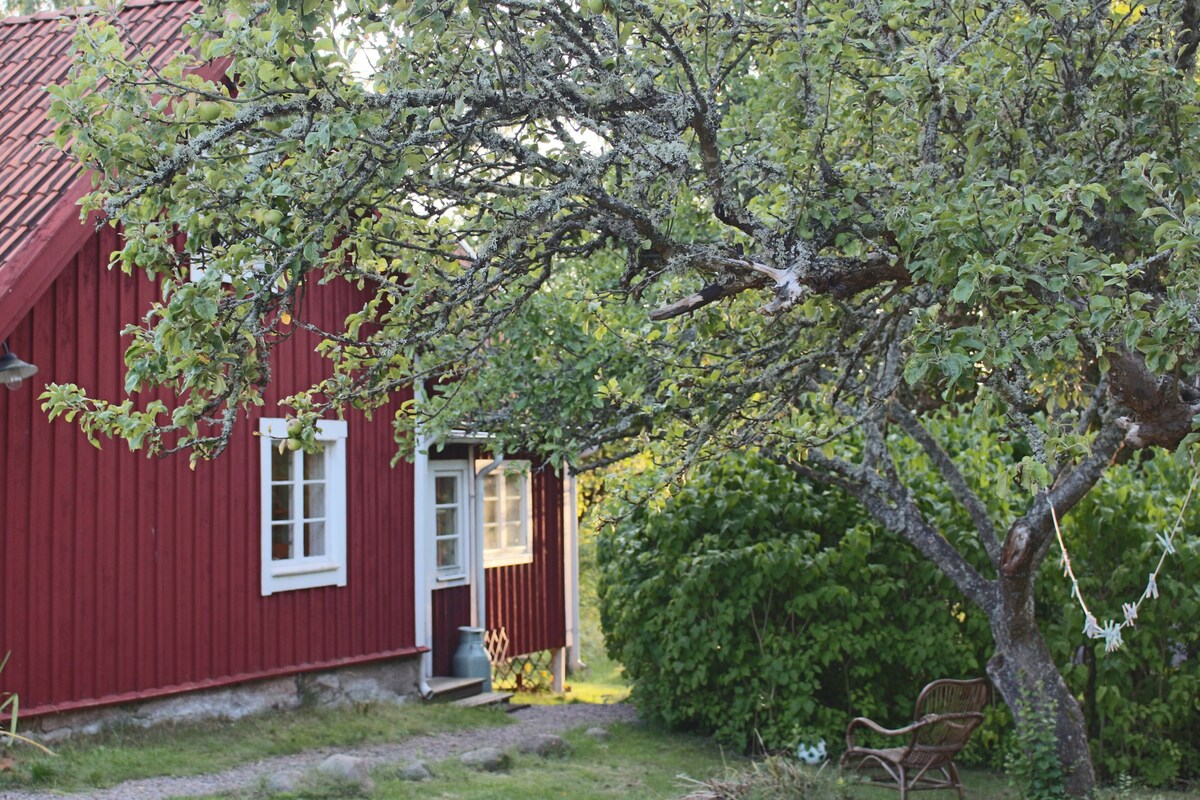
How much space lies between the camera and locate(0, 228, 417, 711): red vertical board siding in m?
8.91

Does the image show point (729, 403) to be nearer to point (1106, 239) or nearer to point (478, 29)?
point (1106, 239)

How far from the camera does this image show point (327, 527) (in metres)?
11.9

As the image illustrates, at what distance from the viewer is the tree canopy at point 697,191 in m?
4.29

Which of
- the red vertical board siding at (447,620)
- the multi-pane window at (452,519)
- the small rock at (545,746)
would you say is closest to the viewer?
the small rock at (545,746)

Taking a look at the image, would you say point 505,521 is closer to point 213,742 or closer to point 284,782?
point 213,742

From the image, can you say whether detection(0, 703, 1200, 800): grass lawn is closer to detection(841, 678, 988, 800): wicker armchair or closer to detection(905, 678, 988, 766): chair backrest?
detection(841, 678, 988, 800): wicker armchair

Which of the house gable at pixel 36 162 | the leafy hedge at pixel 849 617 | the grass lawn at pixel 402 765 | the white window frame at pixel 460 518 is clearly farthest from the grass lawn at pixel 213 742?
the house gable at pixel 36 162

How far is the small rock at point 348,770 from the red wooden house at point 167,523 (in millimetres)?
1944

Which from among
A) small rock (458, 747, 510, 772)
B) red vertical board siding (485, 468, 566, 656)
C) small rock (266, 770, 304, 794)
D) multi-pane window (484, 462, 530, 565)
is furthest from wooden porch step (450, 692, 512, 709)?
small rock (266, 770, 304, 794)

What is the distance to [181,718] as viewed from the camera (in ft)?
33.3

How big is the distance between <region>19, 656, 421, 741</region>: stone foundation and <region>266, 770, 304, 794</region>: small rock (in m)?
1.74

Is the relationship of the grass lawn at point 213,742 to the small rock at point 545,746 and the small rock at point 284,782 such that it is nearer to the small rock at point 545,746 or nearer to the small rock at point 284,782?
the small rock at point 284,782

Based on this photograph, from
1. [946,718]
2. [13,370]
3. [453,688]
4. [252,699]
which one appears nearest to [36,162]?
[13,370]

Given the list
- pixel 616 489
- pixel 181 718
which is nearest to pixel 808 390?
pixel 616 489
